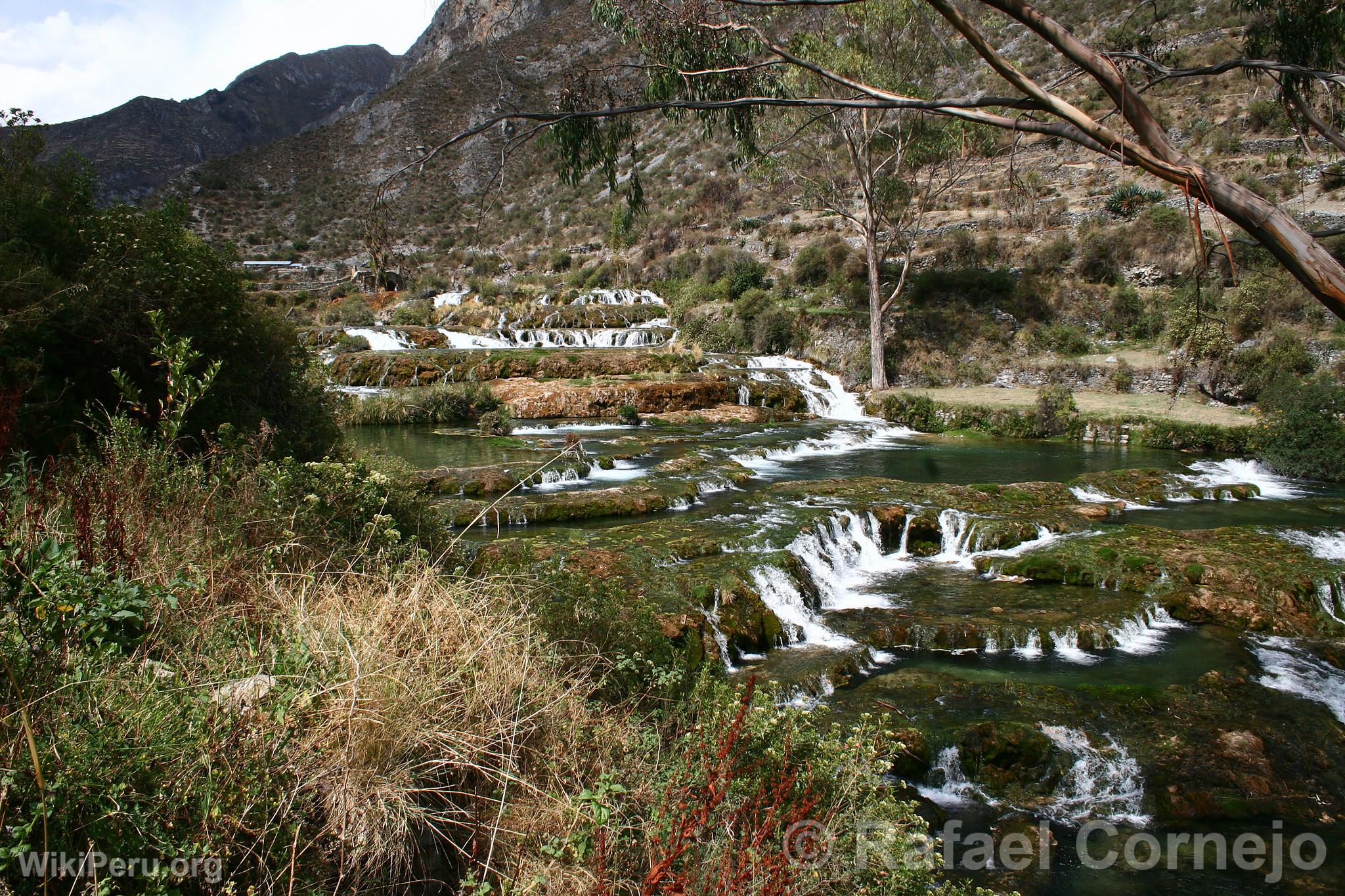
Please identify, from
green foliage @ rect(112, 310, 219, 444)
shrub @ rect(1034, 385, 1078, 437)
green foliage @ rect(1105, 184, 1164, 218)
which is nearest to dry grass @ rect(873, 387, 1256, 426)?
shrub @ rect(1034, 385, 1078, 437)

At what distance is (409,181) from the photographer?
51.9 metres

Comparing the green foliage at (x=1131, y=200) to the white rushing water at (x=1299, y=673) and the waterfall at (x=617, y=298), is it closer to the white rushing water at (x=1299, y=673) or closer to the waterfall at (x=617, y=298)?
the waterfall at (x=617, y=298)

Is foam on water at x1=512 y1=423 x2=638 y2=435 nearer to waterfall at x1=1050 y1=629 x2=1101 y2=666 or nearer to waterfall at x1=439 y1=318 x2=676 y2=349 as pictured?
waterfall at x1=439 y1=318 x2=676 y2=349

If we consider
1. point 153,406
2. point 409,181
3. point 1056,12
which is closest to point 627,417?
point 153,406

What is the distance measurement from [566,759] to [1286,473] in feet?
50.6

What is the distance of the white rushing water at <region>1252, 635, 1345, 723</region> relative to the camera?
5.54m

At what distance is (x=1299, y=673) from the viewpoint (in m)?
5.91

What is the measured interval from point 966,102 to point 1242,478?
42.9 ft

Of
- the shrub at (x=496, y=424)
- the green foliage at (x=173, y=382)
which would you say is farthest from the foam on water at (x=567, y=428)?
the green foliage at (x=173, y=382)

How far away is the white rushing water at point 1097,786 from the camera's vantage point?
14.1 ft

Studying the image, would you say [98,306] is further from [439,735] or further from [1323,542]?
[1323,542]

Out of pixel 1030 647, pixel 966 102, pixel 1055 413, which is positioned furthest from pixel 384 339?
pixel 966 102

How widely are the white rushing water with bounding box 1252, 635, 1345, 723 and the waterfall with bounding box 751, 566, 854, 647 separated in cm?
348

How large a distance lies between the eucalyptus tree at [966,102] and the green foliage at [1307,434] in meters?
11.0
